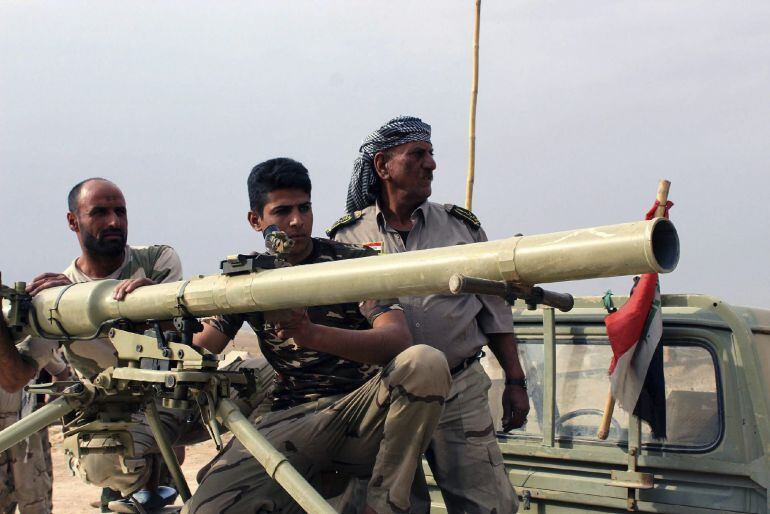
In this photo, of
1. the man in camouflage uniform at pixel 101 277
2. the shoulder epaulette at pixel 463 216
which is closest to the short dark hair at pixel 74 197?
the man in camouflage uniform at pixel 101 277

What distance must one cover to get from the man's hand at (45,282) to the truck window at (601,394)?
2.02 meters

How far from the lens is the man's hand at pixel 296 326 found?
10.3ft

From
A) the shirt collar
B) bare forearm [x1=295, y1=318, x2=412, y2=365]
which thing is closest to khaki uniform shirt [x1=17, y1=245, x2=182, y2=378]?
the shirt collar

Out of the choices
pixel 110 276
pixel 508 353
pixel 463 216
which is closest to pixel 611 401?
pixel 508 353

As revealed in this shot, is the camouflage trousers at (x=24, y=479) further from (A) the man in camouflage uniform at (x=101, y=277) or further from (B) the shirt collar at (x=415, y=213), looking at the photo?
(B) the shirt collar at (x=415, y=213)

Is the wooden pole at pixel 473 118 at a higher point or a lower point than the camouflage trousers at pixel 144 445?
higher

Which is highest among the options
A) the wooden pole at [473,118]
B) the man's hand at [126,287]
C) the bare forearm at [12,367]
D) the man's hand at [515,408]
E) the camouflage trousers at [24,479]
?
the wooden pole at [473,118]

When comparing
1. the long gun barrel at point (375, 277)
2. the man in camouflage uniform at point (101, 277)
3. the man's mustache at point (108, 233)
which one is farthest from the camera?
the man's mustache at point (108, 233)

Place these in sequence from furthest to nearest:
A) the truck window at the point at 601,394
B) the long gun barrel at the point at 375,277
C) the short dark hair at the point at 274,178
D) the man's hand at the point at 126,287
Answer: the truck window at the point at 601,394 < the short dark hair at the point at 274,178 < the man's hand at the point at 126,287 < the long gun barrel at the point at 375,277

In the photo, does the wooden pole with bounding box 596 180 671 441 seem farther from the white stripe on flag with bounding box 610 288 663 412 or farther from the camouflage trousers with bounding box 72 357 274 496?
the camouflage trousers with bounding box 72 357 274 496

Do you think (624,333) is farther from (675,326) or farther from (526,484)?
(526,484)

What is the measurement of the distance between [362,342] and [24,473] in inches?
156

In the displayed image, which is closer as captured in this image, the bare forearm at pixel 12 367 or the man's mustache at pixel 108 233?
the bare forearm at pixel 12 367

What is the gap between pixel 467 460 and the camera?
3756mm
